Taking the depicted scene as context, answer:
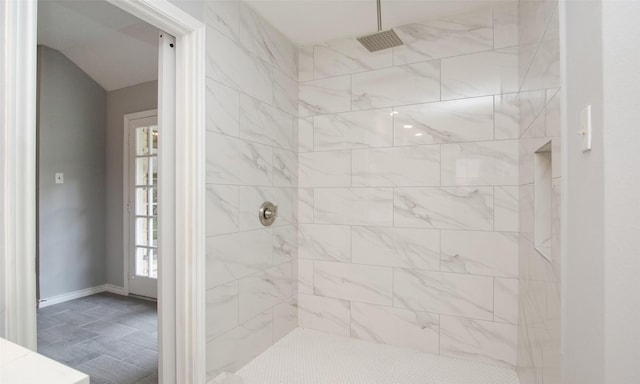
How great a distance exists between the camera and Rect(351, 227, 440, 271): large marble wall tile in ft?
7.47

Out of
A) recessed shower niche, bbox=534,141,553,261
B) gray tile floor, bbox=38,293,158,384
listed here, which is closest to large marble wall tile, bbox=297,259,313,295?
gray tile floor, bbox=38,293,158,384

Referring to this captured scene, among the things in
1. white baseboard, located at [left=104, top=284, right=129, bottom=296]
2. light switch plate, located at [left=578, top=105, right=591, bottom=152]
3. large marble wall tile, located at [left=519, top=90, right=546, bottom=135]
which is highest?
large marble wall tile, located at [left=519, top=90, right=546, bottom=135]

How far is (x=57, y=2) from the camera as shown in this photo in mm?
2469

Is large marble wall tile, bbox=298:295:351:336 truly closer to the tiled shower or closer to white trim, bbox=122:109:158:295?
the tiled shower

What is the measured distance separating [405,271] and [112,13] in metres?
3.10

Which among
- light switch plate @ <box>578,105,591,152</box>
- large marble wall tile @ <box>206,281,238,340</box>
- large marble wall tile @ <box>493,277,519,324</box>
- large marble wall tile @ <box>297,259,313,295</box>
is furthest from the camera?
large marble wall tile @ <box>297,259,313,295</box>

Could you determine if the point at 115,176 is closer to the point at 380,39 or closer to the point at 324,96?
the point at 324,96

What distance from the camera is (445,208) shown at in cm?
224

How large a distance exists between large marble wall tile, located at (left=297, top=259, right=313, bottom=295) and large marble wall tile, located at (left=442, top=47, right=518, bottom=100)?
166 cm

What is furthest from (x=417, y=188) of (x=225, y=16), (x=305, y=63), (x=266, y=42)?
(x=225, y=16)

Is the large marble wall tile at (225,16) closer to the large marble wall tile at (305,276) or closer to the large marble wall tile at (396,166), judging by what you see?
the large marble wall tile at (396,166)

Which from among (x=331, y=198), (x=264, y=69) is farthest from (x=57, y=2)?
(x=331, y=198)

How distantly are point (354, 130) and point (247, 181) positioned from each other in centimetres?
94

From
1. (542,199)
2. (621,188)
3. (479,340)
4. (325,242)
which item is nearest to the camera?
(621,188)
